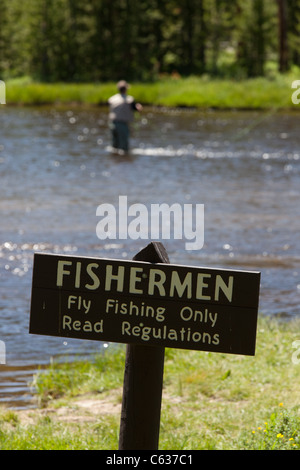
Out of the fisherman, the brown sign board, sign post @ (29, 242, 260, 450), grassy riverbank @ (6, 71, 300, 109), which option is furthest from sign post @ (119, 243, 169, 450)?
grassy riverbank @ (6, 71, 300, 109)

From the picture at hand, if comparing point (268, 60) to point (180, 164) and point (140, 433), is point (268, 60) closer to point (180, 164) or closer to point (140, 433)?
point (180, 164)

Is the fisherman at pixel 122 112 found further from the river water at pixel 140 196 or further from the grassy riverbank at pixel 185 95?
the grassy riverbank at pixel 185 95

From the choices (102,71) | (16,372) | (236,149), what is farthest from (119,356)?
(102,71)

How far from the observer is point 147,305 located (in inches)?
151

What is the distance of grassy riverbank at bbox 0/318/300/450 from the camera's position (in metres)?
5.29

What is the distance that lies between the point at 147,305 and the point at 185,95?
130 feet

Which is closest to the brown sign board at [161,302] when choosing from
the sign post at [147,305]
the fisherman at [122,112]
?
the sign post at [147,305]

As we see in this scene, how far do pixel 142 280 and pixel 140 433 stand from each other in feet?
2.26

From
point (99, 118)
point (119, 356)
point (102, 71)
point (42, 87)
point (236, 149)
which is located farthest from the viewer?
point (102, 71)

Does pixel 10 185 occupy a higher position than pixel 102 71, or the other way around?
pixel 102 71

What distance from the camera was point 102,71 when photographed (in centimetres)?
6056

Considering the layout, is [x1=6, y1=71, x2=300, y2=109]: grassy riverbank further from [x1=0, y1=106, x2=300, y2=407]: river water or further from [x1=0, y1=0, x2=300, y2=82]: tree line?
[x1=0, y1=0, x2=300, y2=82]: tree line

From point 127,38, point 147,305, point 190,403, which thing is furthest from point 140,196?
point 127,38

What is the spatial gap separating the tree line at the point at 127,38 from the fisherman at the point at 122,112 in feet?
110
